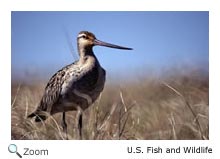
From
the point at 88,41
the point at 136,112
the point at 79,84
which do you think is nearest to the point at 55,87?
the point at 79,84

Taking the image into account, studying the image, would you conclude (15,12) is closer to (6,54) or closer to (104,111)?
(6,54)

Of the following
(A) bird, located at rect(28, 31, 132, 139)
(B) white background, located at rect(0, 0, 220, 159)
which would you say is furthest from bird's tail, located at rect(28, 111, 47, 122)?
(B) white background, located at rect(0, 0, 220, 159)

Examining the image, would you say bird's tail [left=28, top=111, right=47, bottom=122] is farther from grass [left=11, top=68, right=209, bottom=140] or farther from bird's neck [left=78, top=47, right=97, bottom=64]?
bird's neck [left=78, top=47, right=97, bottom=64]

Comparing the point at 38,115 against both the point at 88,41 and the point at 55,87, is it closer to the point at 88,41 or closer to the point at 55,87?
the point at 55,87

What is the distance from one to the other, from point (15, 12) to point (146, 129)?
0.96 metres

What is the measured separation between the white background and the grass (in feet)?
0.14

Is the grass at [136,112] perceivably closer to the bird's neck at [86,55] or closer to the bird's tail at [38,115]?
the bird's tail at [38,115]

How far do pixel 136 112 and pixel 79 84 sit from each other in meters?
0.42

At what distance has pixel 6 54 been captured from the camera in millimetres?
6633

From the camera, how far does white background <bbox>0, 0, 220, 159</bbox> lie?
259 inches

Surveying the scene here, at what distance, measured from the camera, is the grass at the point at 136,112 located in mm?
6637
